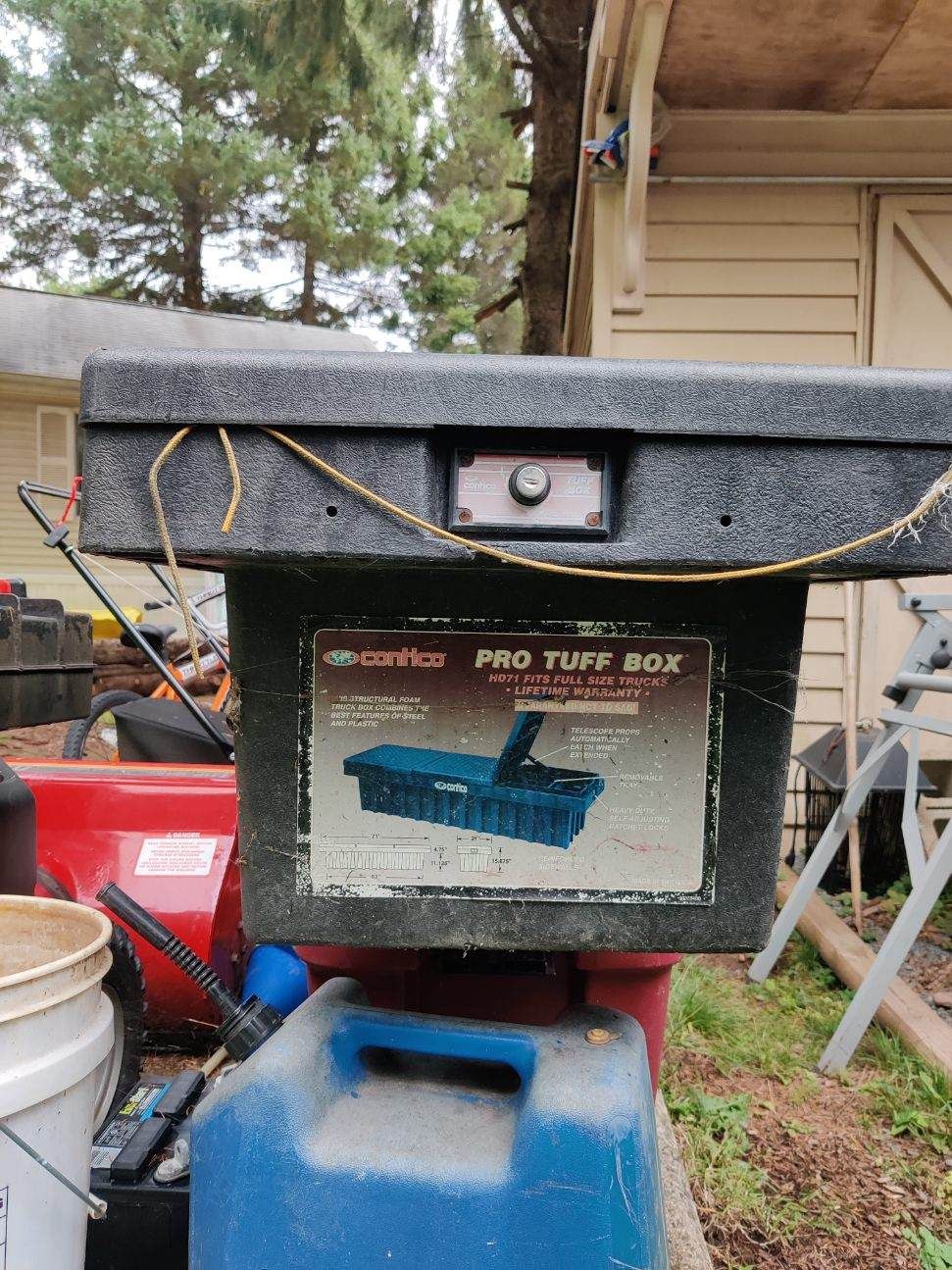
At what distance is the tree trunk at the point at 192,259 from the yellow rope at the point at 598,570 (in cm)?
1370

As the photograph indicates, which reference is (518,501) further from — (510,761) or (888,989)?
(888,989)

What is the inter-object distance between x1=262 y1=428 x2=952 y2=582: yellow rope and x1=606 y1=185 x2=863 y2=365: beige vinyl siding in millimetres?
3304

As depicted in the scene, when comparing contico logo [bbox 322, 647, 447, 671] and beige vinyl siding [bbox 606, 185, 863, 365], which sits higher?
beige vinyl siding [bbox 606, 185, 863, 365]

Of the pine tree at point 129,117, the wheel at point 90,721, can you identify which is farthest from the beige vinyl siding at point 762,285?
the pine tree at point 129,117

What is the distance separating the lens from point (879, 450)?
863 mm

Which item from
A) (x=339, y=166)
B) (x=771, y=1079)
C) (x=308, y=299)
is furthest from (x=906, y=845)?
(x=308, y=299)

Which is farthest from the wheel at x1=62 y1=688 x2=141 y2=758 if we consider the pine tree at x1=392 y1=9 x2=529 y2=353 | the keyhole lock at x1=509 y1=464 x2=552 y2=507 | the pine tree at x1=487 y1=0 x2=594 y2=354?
the pine tree at x1=392 y1=9 x2=529 y2=353

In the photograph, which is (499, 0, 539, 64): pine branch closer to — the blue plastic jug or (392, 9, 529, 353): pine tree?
(392, 9, 529, 353): pine tree

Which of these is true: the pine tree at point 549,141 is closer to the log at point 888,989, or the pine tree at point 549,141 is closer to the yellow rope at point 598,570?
the log at point 888,989

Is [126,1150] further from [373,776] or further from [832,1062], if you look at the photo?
[832,1062]

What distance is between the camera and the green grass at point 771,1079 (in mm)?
1813

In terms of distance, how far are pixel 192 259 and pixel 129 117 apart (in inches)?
94.1

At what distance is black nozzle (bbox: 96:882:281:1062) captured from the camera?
126cm

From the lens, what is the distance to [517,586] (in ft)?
3.16
